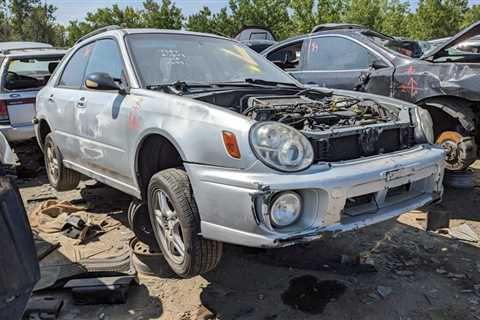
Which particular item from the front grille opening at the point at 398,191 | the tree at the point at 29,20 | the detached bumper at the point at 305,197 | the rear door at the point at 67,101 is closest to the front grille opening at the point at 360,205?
the detached bumper at the point at 305,197

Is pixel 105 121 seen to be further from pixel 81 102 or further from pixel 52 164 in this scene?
pixel 52 164

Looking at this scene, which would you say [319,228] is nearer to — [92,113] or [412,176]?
[412,176]

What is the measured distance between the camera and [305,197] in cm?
246

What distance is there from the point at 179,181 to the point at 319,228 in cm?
92

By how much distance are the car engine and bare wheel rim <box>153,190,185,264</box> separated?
798 millimetres

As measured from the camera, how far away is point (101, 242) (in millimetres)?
4055

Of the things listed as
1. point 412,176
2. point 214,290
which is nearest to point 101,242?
point 214,290

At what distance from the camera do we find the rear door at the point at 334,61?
580cm

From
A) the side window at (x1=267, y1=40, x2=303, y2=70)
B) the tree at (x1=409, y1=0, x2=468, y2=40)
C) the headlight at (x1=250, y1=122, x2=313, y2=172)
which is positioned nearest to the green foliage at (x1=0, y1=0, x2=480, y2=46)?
the tree at (x1=409, y1=0, x2=468, y2=40)

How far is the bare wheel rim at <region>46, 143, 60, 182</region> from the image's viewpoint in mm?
4957

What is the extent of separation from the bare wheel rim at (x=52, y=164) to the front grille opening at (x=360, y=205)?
3.41m

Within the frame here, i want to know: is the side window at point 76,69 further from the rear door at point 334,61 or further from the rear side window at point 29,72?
the rear door at point 334,61

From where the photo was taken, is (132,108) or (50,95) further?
(50,95)

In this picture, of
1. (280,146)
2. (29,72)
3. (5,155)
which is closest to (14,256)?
(5,155)
